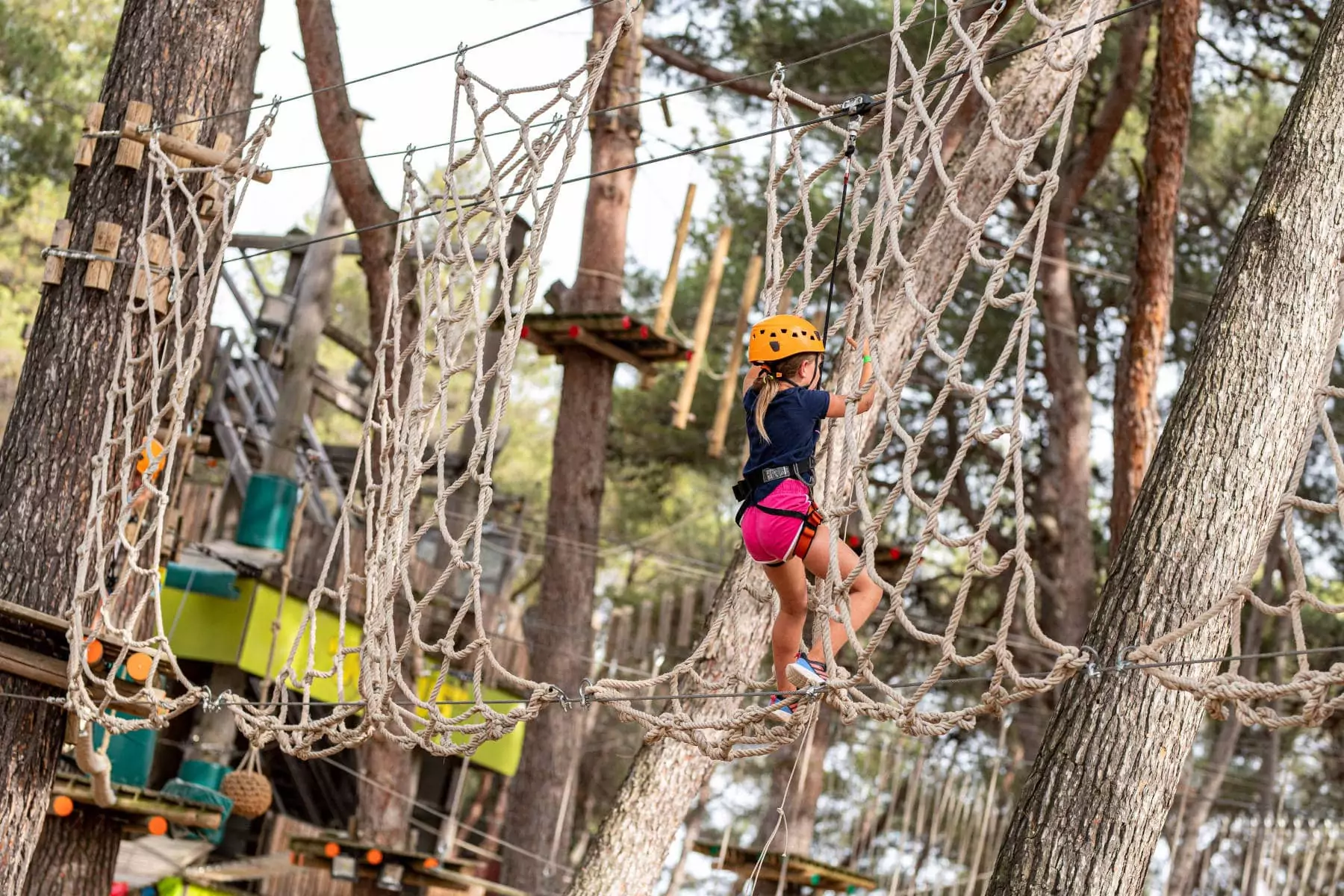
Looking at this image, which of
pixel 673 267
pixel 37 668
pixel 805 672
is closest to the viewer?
pixel 805 672

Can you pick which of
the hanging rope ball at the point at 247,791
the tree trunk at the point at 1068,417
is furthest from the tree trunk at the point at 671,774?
the tree trunk at the point at 1068,417

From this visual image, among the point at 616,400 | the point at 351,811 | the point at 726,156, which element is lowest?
the point at 351,811

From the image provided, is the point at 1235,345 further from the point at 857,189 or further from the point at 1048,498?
the point at 1048,498

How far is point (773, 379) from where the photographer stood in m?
2.98

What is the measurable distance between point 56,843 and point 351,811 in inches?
186

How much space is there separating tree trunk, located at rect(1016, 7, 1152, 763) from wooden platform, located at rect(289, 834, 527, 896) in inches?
139

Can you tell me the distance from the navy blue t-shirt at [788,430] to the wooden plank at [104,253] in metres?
2.16

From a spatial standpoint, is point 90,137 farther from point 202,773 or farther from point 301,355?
point 202,773

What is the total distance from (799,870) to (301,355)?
362 centimetres

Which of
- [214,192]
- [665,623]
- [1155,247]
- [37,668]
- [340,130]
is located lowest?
[37,668]

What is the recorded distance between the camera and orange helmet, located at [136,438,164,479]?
4.05 meters

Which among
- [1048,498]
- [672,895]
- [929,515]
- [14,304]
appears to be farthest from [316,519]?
[14,304]

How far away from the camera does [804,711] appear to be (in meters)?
2.71

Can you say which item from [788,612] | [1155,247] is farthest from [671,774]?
[1155,247]
